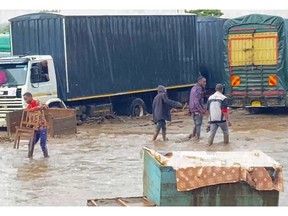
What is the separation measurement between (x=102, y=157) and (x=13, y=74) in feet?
18.8

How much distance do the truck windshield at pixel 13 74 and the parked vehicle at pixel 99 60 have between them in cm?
3

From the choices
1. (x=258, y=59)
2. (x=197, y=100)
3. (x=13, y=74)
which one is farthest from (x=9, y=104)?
(x=258, y=59)

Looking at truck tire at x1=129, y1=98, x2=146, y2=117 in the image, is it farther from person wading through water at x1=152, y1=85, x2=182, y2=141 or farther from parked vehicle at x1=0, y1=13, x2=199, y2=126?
person wading through water at x1=152, y1=85, x2=182, y2=141

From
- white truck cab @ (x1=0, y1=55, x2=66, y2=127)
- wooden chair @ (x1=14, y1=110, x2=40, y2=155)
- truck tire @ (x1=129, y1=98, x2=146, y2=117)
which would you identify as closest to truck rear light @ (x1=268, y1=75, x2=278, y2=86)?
truck tire @ (x1=129, y1=98, x2=146, y2=117)

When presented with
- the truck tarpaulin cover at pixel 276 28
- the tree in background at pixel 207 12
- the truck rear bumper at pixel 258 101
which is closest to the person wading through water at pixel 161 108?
the truck rear bumper at pixel 258 101

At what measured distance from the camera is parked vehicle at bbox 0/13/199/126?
21.4m

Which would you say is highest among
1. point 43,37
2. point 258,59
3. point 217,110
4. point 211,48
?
point 43,37

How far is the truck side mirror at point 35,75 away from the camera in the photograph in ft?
69.3

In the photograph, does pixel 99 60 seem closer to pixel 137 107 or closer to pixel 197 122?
pixel 137 107

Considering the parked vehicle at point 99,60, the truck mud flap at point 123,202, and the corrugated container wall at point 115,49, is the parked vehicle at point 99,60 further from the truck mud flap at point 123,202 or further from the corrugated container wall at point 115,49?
the truck mud flap at point 123,202

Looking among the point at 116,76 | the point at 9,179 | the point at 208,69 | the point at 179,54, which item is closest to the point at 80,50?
the point at 116,76

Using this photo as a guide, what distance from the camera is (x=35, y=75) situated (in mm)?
21156

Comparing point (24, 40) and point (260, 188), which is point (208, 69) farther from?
point (260, 188)

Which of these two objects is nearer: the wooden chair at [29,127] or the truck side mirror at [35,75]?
the wooden chair at [29,127]
